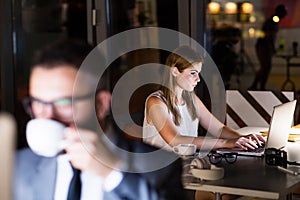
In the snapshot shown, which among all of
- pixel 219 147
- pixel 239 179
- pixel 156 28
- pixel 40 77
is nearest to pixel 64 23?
pixel 156 28

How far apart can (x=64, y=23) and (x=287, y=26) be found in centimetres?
215

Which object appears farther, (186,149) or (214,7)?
(214,7)

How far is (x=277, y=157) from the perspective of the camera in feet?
9.35

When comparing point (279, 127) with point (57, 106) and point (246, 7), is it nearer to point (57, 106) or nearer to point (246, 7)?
point (57, 106)

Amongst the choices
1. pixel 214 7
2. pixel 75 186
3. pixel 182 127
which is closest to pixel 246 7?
pixel 214 7

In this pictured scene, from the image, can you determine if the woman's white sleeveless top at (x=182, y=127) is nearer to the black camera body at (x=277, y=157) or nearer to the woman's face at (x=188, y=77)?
the woman's face at (x=188, y=77)

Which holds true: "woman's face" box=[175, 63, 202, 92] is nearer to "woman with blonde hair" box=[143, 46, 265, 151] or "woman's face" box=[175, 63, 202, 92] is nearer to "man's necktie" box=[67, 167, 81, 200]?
"woman with blonde hair" box=[143, 46, 265, 151]

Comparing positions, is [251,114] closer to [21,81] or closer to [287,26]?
[287,26]

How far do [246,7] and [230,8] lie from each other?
135 millimetres

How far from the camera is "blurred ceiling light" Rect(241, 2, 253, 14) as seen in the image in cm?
496

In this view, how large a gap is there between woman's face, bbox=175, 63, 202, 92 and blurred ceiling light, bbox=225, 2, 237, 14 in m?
1.74

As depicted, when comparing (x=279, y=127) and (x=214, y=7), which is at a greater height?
(x=214, y=7)

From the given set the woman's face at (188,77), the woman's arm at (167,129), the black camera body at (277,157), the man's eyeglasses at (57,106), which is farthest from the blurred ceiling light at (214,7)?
the man's eyeglasses at (57,106)

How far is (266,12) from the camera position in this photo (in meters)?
4.90
